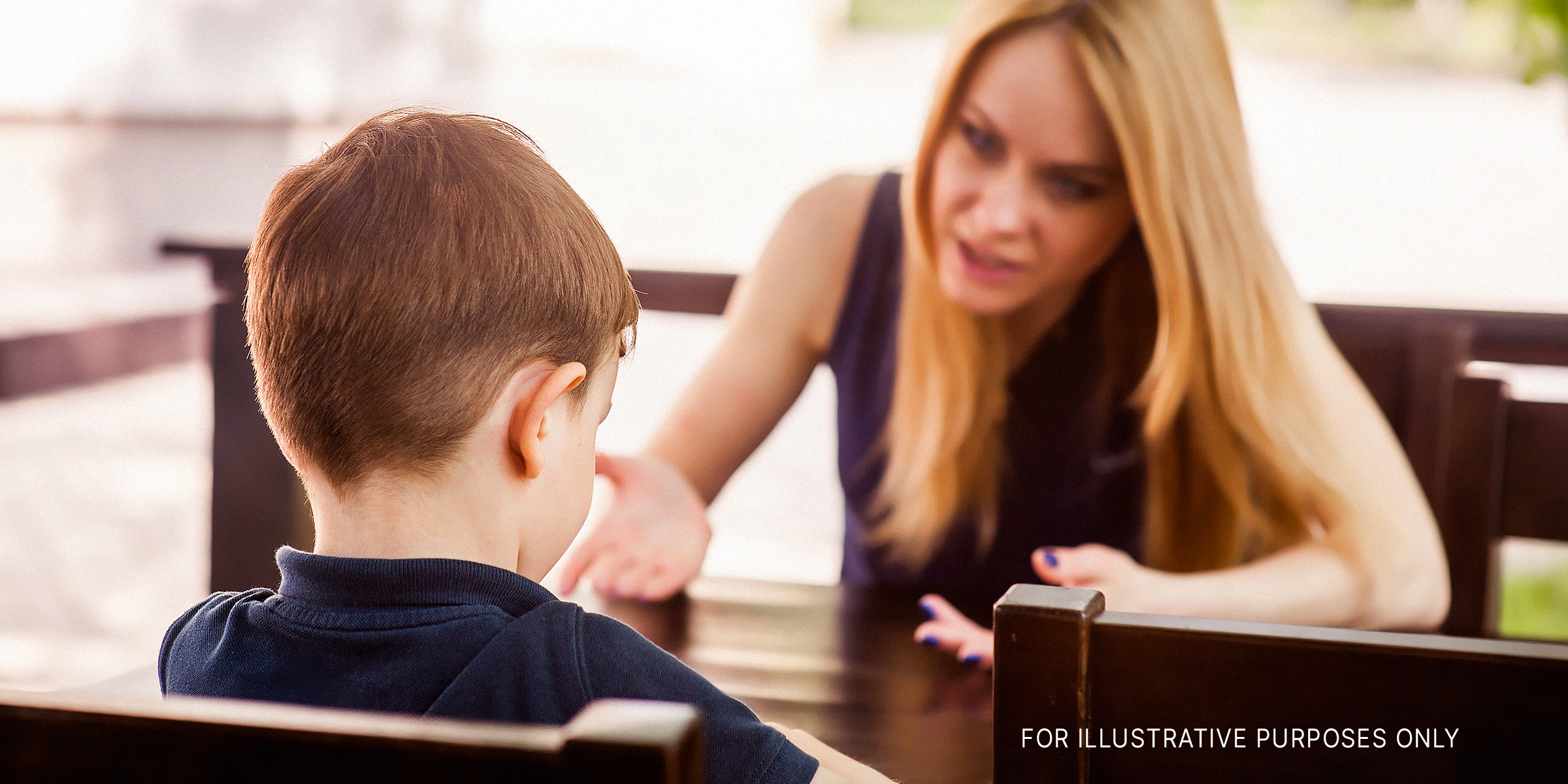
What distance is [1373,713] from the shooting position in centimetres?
45

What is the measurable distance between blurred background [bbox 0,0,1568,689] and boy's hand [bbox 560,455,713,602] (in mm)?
369

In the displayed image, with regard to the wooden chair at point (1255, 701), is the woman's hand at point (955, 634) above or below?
below

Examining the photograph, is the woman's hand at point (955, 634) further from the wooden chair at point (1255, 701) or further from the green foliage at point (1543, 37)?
the green foliage at point (1543, 37)

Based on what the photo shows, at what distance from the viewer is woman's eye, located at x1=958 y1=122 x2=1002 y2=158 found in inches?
53.5

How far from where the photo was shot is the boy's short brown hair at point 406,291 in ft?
2.05

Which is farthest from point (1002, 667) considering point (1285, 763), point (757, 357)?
point (757, 357)

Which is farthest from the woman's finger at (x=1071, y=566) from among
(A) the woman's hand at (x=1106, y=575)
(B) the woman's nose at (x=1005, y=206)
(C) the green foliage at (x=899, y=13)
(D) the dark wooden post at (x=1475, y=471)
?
(C) the green foliage at (x=899, y=13)

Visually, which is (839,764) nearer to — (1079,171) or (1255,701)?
(1255,701)

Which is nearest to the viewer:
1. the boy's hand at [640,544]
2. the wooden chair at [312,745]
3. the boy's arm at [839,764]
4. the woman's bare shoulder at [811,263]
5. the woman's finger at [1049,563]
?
the wooden chair at [312,745]

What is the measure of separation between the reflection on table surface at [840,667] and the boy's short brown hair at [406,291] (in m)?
0.34

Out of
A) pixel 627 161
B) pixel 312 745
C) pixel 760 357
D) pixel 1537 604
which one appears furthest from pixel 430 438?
pixel 627 161

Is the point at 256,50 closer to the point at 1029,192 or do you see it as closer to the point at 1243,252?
the point at 1029,192

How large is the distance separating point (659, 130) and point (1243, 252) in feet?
29.4

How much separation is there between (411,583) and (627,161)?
879 centimetres
